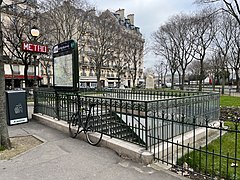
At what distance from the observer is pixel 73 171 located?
3793 millimetres

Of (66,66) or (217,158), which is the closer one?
(217,158)

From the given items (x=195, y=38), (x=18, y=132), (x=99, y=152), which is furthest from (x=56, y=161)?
(x=195, y=38)

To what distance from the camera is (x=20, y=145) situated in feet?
17.7

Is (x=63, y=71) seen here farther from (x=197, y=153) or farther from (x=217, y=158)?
(x=217, y=158)

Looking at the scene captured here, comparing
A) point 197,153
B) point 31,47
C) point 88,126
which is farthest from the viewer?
point 31,47

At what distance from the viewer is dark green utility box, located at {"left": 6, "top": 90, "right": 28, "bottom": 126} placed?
7981mm

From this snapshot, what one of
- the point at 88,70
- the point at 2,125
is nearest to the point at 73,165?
the point at 2,125

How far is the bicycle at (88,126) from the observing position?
540 cm

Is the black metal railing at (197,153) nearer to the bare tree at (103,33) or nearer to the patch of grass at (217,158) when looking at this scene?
the patch of grass at (217,158)

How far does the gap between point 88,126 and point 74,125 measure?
36.7 inches

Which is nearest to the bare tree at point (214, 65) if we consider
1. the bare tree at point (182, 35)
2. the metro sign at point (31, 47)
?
the bare tree at point (182, 35)

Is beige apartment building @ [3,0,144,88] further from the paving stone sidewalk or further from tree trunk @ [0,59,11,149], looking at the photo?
the paving stone sidewalk

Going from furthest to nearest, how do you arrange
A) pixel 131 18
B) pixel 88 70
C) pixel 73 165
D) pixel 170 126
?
pixel 131 18 < pixel 88 70 < pixel 170 126 < pixel 73 165

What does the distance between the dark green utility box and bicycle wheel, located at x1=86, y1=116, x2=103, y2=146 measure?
13.9ft
